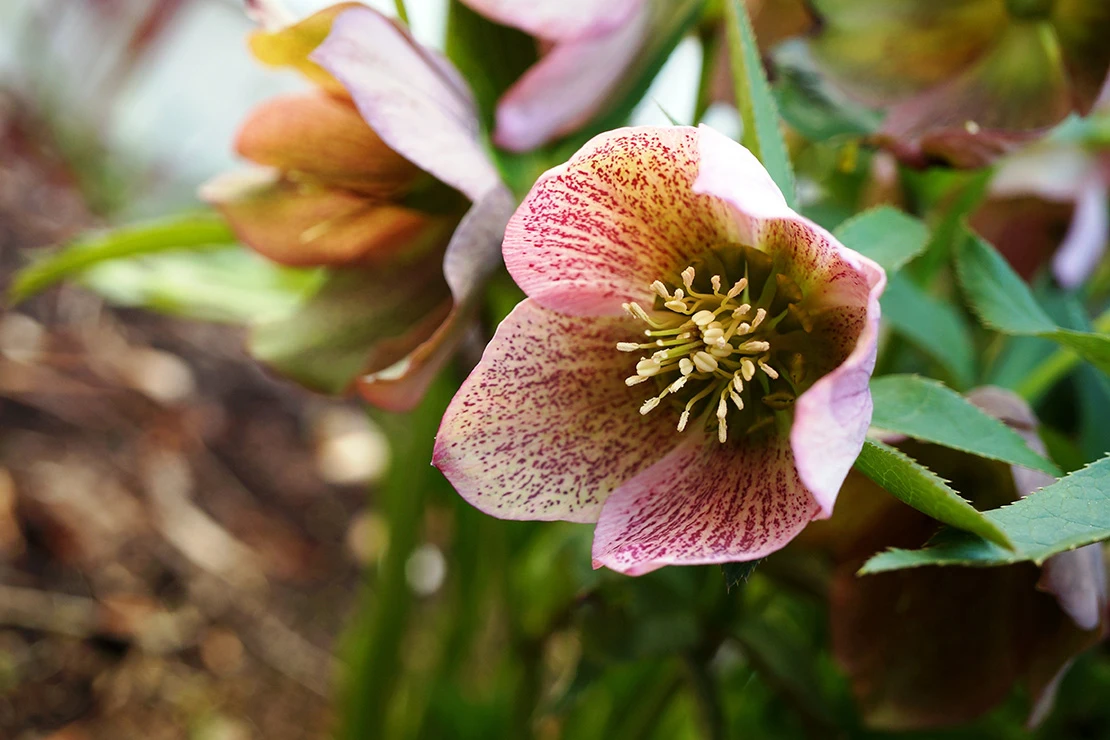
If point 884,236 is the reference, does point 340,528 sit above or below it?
below

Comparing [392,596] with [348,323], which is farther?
[392,596]

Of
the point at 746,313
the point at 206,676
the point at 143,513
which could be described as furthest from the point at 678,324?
the point at 143,513

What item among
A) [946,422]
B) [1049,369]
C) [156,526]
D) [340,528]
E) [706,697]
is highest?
[946,422]

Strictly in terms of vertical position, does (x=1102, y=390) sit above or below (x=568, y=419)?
below

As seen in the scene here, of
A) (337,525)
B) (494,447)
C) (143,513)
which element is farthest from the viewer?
(337,525)

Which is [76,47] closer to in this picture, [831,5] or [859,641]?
[831,5]

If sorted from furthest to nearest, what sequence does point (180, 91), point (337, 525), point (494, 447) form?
1. point (180, 91)
2. point (337, 525)
3. point (494, 447)

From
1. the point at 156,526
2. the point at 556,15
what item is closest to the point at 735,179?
the point at 556,15

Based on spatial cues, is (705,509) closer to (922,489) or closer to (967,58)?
(922,489)
